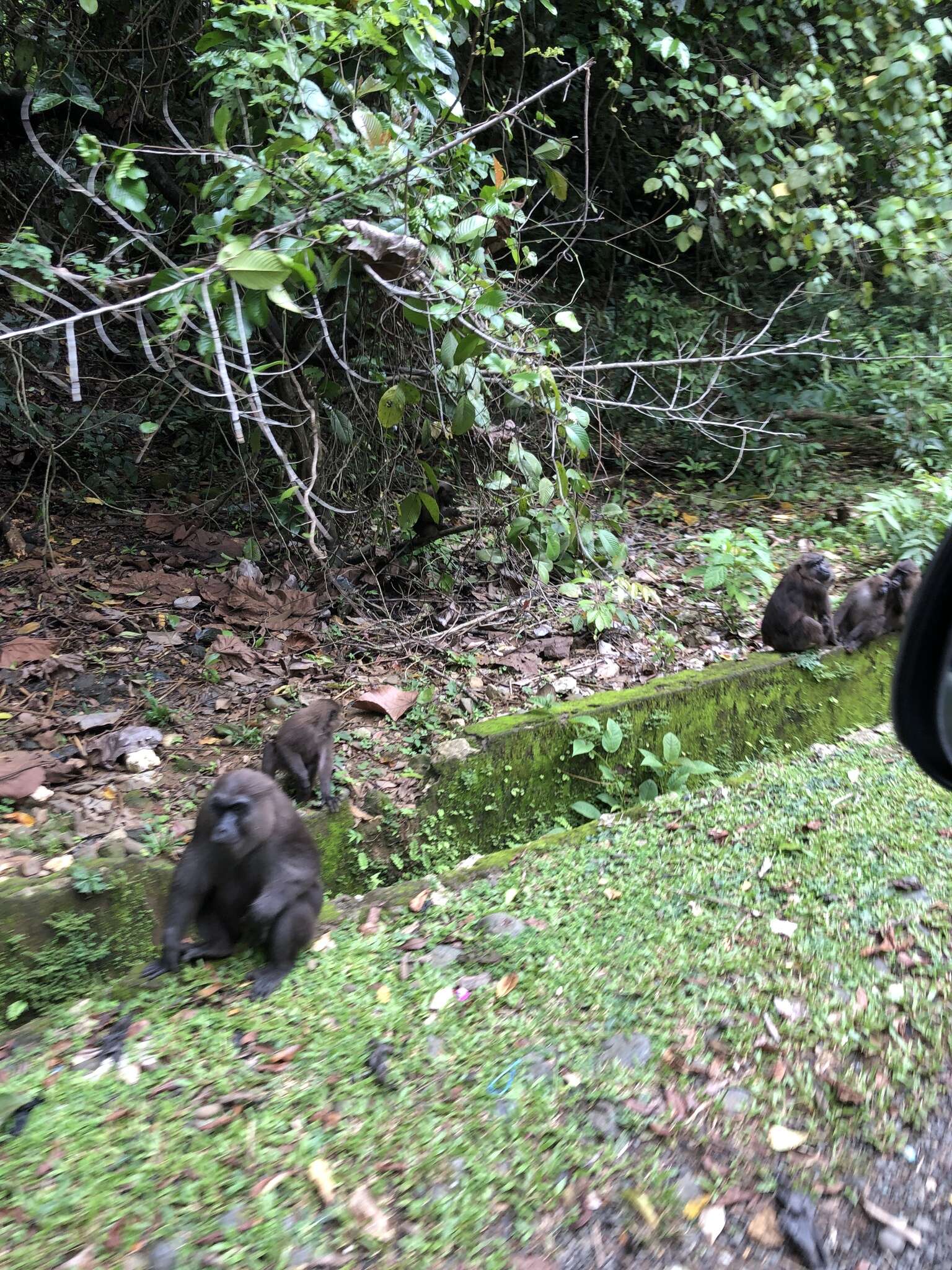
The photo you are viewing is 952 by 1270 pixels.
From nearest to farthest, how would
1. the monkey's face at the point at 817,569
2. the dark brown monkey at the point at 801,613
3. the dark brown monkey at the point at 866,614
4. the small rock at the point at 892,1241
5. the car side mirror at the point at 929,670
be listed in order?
the car side mirror at the point at 929,670 → the small rock at the point at 892,1241 → the dark brown monkey at the point at 801,613 → the monkey's face at the point at 817,569 → the dark brown monkey at the point at 866,614

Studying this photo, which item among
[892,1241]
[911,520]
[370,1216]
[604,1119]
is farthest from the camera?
[911,520]

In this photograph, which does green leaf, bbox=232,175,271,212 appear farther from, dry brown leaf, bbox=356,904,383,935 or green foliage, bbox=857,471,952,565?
green foliage, bbox=857,471,952,565

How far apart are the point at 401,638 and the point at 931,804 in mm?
2999

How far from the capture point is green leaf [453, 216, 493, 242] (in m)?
4.49

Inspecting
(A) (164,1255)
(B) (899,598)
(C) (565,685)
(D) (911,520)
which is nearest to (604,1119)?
(A) (164,1255)

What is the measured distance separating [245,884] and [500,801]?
1.37m

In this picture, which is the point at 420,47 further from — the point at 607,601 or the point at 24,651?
the point at 24,651

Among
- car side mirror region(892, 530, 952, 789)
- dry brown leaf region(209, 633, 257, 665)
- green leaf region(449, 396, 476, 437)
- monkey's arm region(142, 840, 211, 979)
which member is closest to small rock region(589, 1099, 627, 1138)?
car side mirror region(892, 530, 952, 789)

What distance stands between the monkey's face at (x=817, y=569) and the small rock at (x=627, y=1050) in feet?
10.6

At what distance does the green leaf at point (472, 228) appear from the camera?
449 centimetres

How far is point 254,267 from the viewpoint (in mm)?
3145

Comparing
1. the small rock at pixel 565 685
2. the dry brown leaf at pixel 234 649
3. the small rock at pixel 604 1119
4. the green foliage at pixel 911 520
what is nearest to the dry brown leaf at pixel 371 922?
the small rock at pixel 604 1119

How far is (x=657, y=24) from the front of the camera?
281 inches

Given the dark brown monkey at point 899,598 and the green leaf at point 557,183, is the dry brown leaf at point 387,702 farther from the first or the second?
the green leaf at point 557,183
